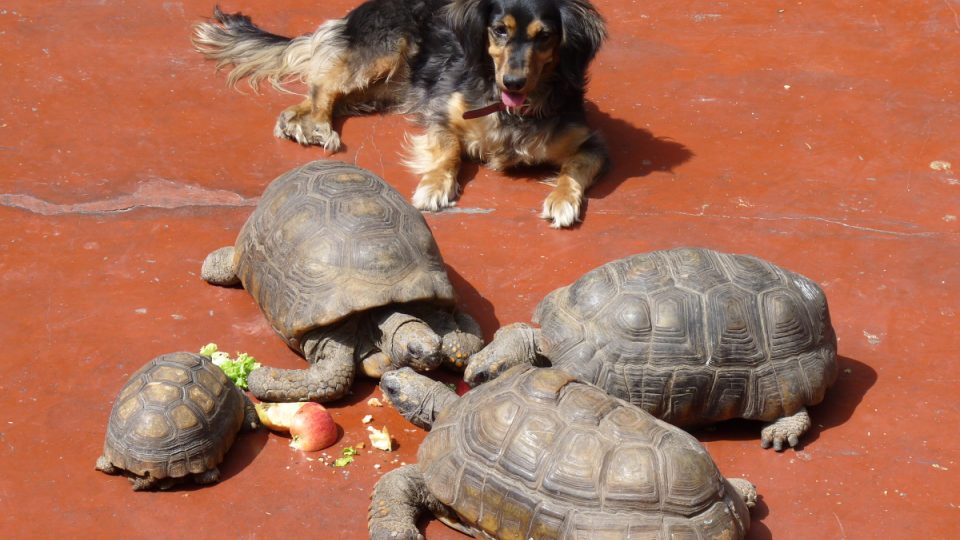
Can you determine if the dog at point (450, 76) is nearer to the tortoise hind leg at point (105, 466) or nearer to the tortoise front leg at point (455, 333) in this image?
the tortoise front leg at point (455, 333)

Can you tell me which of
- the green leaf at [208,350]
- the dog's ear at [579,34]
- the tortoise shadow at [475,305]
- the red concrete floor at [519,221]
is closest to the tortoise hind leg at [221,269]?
the red concrete floor at [519,221]

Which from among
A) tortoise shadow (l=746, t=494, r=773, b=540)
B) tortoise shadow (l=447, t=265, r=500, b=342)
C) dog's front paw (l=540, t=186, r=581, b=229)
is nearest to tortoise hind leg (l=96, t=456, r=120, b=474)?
tortoise shadow (l=447, t=265, r=500, b=342)

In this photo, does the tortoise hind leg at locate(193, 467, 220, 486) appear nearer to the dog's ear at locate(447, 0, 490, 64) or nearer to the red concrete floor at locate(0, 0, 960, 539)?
the red concrete floor at locate(0, 0, 960, 539)

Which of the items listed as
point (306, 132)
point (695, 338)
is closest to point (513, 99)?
point (306, 132)

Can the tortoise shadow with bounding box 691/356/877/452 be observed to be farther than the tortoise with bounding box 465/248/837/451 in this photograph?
Yes

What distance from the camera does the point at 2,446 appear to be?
16.0ft

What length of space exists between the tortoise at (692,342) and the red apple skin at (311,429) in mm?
723

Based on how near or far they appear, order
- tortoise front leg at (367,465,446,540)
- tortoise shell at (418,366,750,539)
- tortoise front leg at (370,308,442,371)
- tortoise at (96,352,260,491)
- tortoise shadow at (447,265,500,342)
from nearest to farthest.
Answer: tortoise shell at (418,366,750,539)
tortoise front leg at (367,465,446,540)
tortoise at (96,352,260,491)
tortoise front leg at (370,308,442,371)
tortoise shadow at (447,265,500,342)

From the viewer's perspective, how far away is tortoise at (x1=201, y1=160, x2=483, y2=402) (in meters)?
5.23

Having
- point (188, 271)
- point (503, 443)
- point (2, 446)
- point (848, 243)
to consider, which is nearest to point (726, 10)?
point (848, 243)

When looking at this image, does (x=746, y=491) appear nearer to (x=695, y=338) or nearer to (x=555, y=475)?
(x=695, y=338)

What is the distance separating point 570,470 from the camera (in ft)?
13.8

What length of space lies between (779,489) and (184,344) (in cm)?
313

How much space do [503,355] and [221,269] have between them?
1.93 meters
